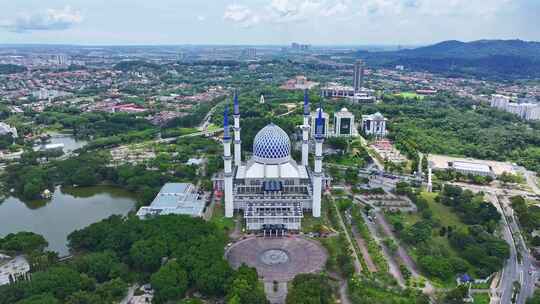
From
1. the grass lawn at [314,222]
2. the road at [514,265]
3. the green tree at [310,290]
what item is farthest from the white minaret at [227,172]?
the road at [514,265]

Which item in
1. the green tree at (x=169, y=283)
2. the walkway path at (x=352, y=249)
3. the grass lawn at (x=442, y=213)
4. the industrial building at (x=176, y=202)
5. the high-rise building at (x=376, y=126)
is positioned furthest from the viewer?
the high-rise building at (x=376, y=126)

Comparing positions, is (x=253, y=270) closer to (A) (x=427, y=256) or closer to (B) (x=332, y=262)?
(B) (x=332, y=262)

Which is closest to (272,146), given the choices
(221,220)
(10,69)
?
(221,220)

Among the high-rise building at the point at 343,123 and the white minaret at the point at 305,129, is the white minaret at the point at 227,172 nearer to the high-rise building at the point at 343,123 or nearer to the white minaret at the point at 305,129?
the white minaret at the point at 305,129

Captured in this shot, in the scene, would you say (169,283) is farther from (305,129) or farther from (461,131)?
(461,131)

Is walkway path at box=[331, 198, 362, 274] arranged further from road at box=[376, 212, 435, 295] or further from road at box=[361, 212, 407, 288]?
road at box=[376, 212, 435, 295]

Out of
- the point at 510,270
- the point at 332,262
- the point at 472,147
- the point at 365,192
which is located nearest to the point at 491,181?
the point at 472,147

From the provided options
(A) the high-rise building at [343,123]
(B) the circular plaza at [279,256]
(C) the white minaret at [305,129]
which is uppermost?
(C) the white minaret at [305,129]
